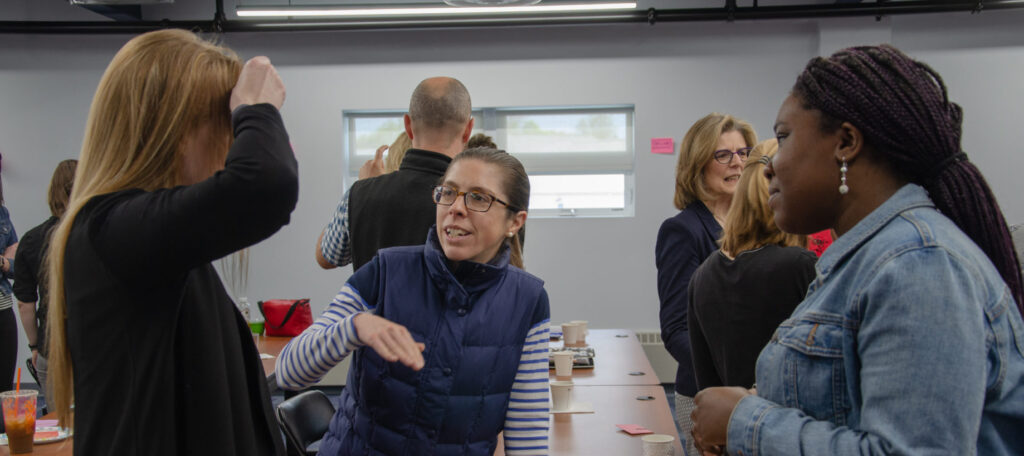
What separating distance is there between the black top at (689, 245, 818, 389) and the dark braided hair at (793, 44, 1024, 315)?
85 cm

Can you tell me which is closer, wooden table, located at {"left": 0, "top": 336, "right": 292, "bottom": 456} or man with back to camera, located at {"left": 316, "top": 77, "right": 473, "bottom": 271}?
wooden table, located at {"left": 0, "top": 336, "right": 292, "bottom": 456}

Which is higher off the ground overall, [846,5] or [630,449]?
[846,5]

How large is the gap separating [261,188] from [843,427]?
2.70 ft

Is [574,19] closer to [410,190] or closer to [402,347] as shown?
[410,190]

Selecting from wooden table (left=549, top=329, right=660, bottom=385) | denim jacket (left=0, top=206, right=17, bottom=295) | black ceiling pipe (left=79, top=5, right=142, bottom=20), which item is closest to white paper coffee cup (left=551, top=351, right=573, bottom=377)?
wooden table (left=549, top=329, right=660, bottom=385)

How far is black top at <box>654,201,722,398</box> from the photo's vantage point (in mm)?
2553

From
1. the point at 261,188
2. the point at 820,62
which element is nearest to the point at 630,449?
the point at 820,62

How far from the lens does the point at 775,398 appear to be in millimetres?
1134

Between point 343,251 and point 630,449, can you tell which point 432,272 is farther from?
point 343,251

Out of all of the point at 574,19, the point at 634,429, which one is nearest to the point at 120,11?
the point at 574,19

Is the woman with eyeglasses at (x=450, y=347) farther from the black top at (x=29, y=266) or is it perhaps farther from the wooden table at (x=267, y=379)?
the black top at (x=29, y=266)

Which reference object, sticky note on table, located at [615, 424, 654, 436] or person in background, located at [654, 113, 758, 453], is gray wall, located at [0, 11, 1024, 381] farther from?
sticky note on table, located at [615, 424, 654, 436]

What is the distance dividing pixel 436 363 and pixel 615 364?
71.3 inches

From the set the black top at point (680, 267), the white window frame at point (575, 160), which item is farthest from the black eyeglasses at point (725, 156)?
the white window frame at point (575, 160)
